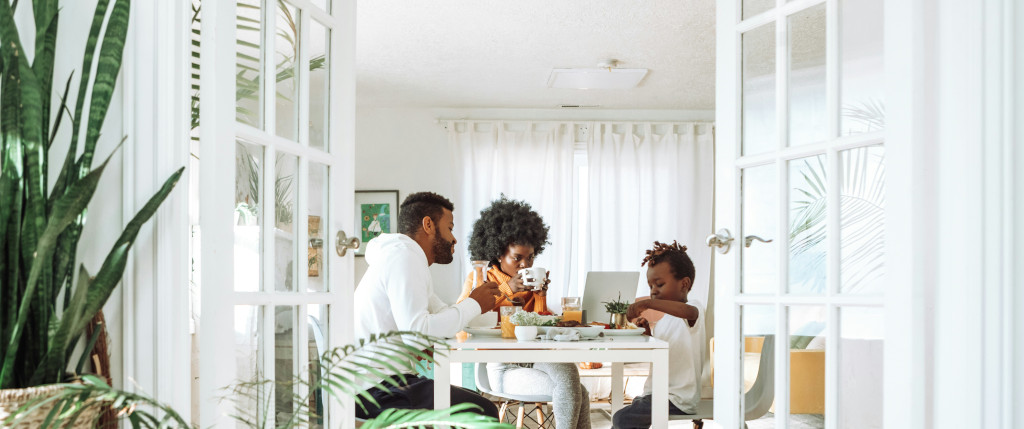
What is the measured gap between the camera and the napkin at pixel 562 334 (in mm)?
3051

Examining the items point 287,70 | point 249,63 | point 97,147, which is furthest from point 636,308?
point 97,147

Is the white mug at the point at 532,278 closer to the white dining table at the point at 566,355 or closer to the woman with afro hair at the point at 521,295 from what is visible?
the woman with afro hair at the point at 521,295

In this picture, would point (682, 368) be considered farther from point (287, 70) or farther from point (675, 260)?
point (287, 70)

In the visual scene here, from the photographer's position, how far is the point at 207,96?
5.22 feet

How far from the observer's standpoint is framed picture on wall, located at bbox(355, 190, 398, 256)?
6898 mm

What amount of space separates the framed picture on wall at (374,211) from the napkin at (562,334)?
3896 mm

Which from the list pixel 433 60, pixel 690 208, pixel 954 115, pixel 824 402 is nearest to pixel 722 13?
pixel 954 115

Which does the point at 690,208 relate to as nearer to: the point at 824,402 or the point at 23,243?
the point at 824,402

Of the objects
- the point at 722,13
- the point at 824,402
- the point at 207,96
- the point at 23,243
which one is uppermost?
the point at 722,13

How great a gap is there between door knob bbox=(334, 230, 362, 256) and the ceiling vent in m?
3.57

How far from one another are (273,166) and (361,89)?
4.61m

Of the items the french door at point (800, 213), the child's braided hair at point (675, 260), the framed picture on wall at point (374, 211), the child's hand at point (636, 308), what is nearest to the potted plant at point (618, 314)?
the child's hand at point (636, 308)

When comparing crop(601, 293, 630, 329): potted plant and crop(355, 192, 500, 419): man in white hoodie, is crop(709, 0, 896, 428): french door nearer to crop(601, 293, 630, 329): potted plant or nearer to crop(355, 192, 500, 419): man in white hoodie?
crop(355, 192, 500, 419): man in white hoodie

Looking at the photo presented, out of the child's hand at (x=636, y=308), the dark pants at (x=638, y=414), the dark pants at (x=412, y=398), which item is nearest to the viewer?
the dark pants at (x=412, y=398)
